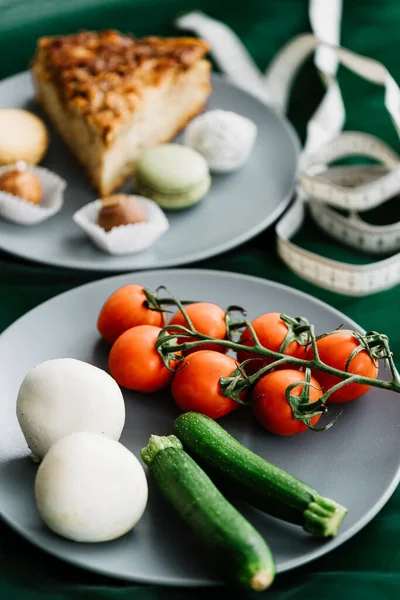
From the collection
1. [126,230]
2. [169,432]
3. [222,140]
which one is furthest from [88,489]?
[222,140]

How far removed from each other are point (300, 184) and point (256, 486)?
3.41 ft

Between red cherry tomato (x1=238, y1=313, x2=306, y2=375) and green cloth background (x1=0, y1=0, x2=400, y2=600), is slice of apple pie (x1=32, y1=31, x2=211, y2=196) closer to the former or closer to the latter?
green cloth background (x1=0, y1=0, x2=400, y2=600)

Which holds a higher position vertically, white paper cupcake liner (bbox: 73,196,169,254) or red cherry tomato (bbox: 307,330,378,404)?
red cherry tomato (bbox: 307,330,378,404)

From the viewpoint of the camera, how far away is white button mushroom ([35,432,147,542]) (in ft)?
3.77

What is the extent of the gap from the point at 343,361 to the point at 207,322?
0.82 ft

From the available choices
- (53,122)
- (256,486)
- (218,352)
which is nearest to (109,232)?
(218,352)

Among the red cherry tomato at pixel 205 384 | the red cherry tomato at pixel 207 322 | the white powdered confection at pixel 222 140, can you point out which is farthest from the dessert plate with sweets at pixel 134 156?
the red cherry tomato at pixel 205 384

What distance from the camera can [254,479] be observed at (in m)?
1.23

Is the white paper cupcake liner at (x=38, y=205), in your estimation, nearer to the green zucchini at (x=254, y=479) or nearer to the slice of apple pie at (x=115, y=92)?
the slice of apple pie at (x=115, y=92)

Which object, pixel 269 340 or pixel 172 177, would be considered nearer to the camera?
pixel 269 340

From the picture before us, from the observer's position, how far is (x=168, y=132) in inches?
92.3

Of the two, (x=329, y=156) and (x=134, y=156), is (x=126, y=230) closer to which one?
(x=134, y=156)

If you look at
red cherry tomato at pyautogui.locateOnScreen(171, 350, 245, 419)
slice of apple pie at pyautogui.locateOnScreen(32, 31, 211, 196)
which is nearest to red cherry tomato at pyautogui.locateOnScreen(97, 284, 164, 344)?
red cherry tomato at pyautogui.locateOnScreen(171, 350, 245, 419)

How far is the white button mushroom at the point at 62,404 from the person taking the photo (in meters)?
1.26
